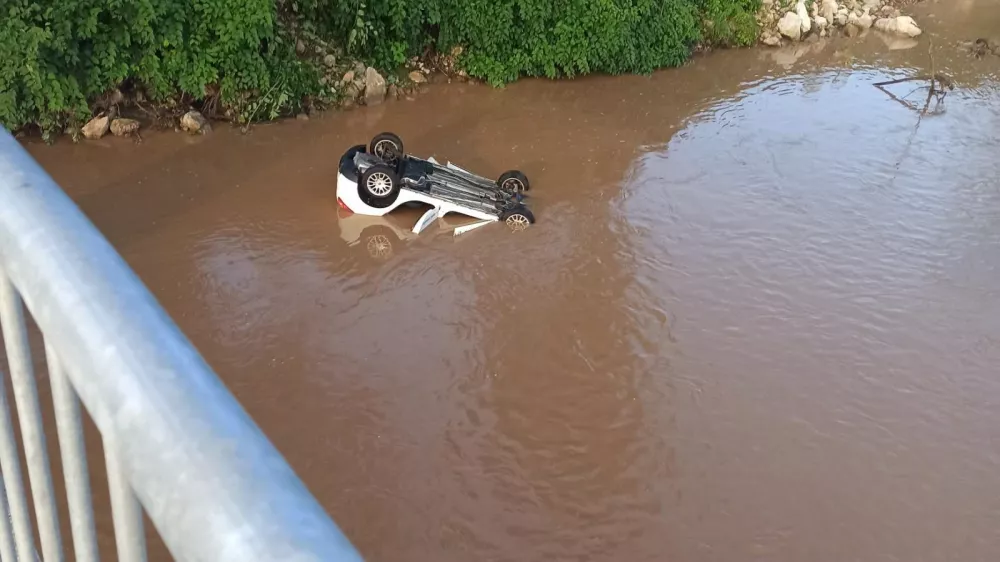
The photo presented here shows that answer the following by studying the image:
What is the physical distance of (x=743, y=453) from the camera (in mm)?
5512

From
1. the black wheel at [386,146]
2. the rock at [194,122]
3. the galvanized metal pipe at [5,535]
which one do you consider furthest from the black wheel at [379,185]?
the galvanized metal pipe at [5,535]

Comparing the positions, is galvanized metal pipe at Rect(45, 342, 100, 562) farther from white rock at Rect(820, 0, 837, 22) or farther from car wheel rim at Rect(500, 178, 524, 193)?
white rock at Rect(820, 0, 837, 22)

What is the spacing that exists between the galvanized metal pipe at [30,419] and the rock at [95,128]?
8.69 m

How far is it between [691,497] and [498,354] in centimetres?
182

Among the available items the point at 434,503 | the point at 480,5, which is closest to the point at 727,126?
the point at 480,5

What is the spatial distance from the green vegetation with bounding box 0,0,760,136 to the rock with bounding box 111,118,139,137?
0.30m

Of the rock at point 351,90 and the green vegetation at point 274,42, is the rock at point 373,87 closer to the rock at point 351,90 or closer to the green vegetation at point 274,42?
the rock at point 351,90

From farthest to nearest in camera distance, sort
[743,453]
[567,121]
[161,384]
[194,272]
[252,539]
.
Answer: [567,121], [194,272], [743,453], [161,384], [252,539]

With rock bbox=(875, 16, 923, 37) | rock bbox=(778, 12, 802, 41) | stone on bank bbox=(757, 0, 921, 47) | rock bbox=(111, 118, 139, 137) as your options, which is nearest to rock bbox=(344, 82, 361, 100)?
rock bbox=(111, 118, 139, 137)

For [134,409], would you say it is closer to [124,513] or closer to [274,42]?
[124,513]

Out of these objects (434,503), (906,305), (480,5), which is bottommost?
(434,503)

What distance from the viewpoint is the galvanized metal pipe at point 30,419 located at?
3.22 ft

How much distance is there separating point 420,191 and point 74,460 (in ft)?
22.5

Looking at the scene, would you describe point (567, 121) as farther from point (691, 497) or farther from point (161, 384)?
point (161, 384)
